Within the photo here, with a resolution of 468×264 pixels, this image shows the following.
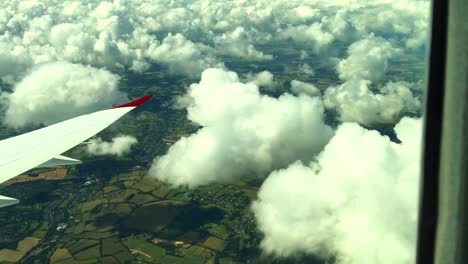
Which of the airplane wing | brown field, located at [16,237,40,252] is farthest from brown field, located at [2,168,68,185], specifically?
the airplane wing

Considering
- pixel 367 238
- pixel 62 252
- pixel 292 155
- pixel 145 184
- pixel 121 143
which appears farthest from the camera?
pixel 292 155

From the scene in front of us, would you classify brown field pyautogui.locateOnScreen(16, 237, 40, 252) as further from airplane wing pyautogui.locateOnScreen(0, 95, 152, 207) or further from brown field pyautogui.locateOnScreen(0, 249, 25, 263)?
airplane wing pyautogui.locateOnScreen(0, 95, 152, 207)

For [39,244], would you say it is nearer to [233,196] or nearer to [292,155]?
[233,196]

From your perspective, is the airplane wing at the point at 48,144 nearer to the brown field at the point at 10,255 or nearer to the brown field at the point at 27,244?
the brown field at the point at 10,255

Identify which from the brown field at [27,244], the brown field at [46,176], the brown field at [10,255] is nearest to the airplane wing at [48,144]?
the brown field at [10,255]

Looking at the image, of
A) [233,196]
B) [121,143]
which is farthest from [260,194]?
[121,143]

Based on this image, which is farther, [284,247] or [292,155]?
[292,155]

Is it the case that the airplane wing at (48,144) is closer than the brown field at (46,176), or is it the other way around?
the airplane wing at (48,144)

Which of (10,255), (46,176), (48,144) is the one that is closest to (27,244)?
(10,255)
